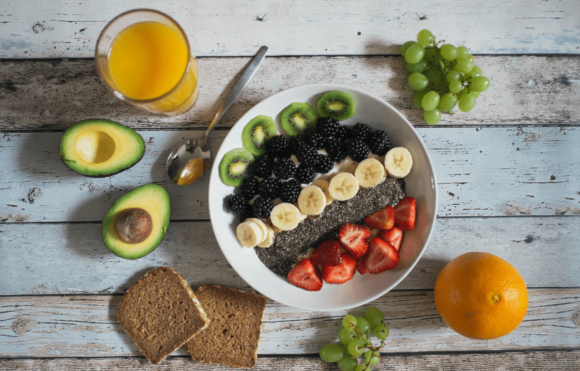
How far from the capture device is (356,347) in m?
1.30

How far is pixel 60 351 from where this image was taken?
1.45 m

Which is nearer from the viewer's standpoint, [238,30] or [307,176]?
[307,176]

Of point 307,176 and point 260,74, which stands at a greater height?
point 260,74

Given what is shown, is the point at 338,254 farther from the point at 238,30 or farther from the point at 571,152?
the point at 571,152

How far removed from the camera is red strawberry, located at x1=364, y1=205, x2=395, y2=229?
129 centimetres

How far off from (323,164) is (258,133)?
0.90 feet

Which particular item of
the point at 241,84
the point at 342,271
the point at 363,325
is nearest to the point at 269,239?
the point at 342,271

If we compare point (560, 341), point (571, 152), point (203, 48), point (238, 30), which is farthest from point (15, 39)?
point (560, 341)

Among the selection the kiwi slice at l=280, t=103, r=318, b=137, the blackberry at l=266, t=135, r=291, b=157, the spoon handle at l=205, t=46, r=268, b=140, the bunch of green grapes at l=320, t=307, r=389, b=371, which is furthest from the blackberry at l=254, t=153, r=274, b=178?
the bunch of green grapes at l=320, t=307, r=389, b=371

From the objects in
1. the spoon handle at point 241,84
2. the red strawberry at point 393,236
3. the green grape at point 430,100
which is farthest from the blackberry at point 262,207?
the green grape at point 430,100

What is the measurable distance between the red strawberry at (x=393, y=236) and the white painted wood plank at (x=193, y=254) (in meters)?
0.19

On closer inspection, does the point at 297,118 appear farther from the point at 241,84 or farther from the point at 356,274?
the point at 356,274

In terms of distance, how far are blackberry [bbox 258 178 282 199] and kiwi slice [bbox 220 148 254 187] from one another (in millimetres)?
89

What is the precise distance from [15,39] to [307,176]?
1.32m
